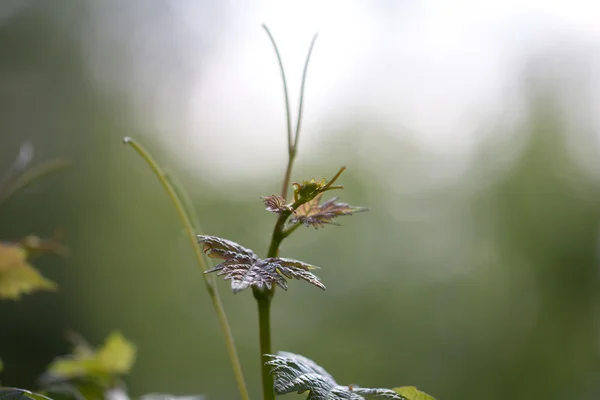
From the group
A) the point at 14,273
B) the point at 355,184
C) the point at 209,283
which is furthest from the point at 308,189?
the point at 355,184

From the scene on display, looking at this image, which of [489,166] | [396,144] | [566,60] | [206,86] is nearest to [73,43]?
[206,86]

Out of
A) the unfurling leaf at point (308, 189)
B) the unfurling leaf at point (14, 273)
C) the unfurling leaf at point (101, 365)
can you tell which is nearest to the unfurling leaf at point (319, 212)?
the unfurling leaf at point (308, 189)

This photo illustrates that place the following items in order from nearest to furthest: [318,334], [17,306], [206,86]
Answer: [17,306] → [318,334] → [206,86]

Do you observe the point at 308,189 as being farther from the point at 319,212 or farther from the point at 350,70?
the point at 350,70

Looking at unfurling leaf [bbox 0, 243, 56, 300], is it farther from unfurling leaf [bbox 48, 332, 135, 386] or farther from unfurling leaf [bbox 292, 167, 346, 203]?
unfurling leaf [bbox 292, 167, 346, 203]

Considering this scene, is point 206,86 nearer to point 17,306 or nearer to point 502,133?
point 17,306

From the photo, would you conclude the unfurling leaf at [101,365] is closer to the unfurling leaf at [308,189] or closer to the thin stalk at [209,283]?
the thin stalk at [209,283]
